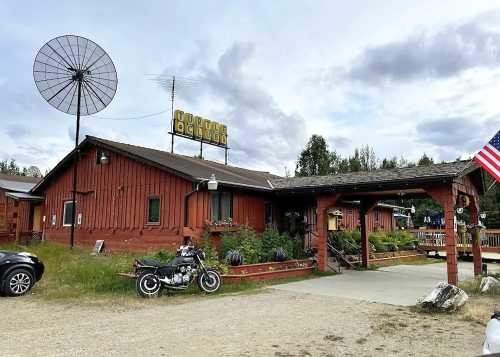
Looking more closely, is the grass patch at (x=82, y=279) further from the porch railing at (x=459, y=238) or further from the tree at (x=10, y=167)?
the tree at (x=10, y=167)

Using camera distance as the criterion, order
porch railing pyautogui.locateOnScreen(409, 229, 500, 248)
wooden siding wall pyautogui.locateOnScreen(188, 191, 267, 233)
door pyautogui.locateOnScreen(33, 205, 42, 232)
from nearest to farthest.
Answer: wooden siding wall pyautogui.locateOnScreen(188, 191, 267, 233)
door pyautogui.locateOnScreen(33, 205, 42, 232)
porch railing pyautogui.locateOnScreen(409, 229, 500, 248)

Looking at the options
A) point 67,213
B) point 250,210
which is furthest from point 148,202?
point 67,213

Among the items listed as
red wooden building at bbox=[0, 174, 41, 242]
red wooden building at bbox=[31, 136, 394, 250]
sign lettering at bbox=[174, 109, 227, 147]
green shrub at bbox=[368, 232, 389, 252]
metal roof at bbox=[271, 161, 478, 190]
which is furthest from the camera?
sign lettering at bbox=[174, 109, 227, 147]

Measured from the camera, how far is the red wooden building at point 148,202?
13805 millimetres

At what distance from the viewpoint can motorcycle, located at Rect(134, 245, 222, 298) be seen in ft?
30.1

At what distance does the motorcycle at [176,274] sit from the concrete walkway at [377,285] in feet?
6.66

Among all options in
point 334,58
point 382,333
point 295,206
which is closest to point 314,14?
point 334,58

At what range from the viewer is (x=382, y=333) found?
6.34 m

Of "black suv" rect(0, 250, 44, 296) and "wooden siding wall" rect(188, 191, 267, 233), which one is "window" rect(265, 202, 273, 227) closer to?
"wooden siding wall" rect(188, 191, 267, 233)

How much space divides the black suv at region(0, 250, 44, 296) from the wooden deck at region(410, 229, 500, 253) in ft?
62.9

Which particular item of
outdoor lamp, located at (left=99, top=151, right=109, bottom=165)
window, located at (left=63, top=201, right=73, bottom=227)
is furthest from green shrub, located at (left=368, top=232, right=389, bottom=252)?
window, located at (left=63, top=201, right=73, bottom=227)

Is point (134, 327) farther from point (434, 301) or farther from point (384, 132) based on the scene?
point (384, 132)

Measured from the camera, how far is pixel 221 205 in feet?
47.3

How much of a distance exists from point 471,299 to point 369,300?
7.24ft
